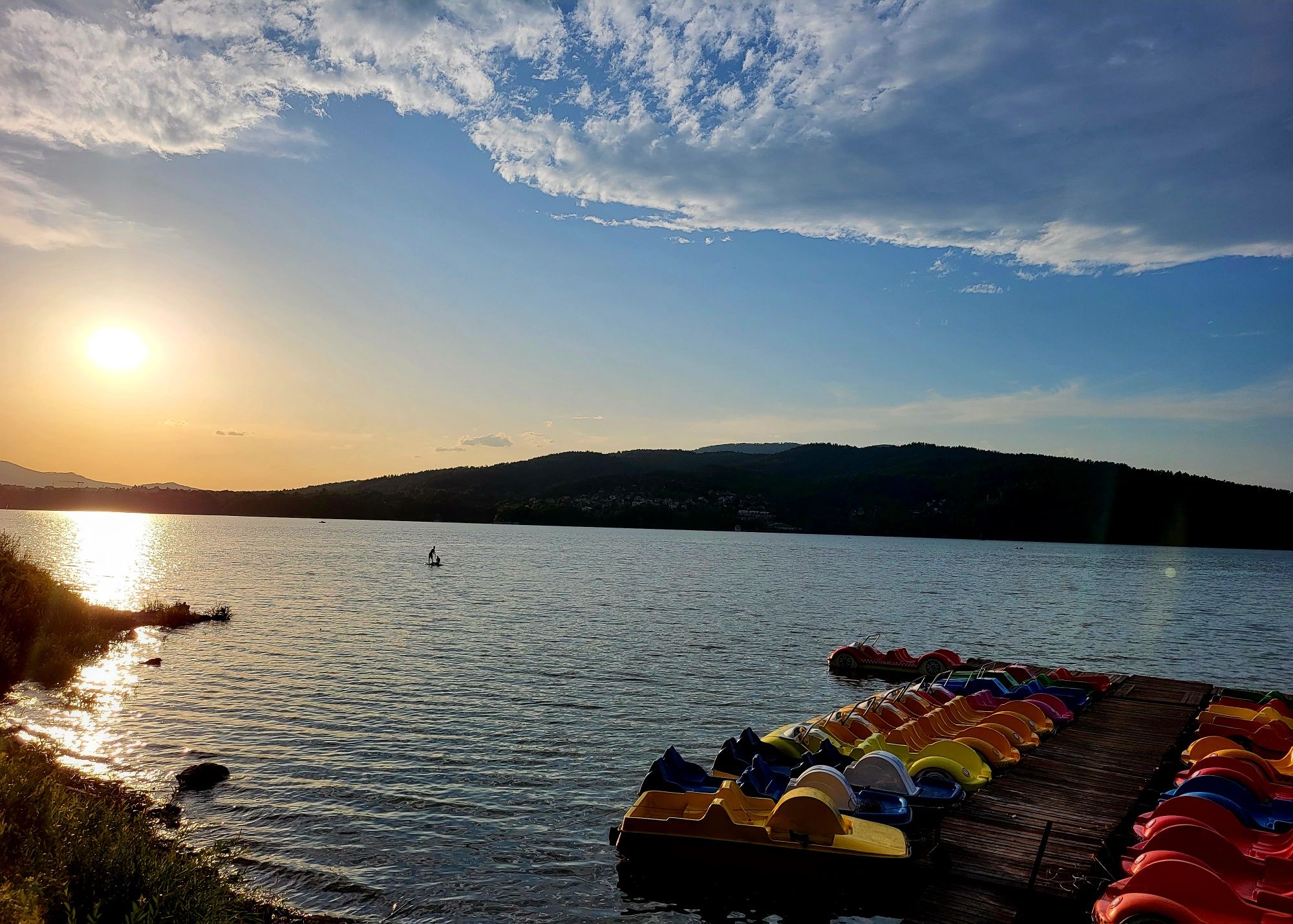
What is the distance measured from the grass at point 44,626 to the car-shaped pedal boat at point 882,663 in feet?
108

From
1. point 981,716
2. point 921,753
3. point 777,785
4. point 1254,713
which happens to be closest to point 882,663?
point 981,716

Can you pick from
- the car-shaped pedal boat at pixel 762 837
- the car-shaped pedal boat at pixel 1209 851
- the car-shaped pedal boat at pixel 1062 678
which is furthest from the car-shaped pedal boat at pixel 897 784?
the car-shaped pedal boat at pixel 1062 678

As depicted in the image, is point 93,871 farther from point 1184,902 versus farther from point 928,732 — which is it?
point 928,732

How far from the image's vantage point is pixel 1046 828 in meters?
13.2

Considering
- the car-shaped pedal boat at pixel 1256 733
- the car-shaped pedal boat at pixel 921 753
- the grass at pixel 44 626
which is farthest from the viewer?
the grass at pixel 44 626

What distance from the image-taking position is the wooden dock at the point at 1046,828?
12836 millimetres

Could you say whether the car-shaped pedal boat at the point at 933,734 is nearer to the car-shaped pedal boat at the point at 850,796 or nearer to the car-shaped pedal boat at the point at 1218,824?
the car-shaped pedal boat at the point at 850,796

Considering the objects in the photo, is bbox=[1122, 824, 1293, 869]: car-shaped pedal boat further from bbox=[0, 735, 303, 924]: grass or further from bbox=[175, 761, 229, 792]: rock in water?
bbox=[175, 761, 229, 792]: rock in water

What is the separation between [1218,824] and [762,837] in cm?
805

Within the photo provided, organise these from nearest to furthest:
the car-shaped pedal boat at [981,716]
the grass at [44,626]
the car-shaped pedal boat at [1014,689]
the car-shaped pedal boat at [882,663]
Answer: the car-shaped pedal boat at [981,716]
the car-shaped pedal boat at [1014,689]
the grass at [44,626]
the car-shaped pedal boat at [882,663]

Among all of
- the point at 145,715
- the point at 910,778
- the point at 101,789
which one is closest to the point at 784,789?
the point at 910,778

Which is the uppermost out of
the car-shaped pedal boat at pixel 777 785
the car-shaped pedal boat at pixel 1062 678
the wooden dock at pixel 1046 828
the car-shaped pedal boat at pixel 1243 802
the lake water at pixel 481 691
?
the car-shaped pedal boat at pixel 1243 802

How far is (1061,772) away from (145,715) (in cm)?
2715

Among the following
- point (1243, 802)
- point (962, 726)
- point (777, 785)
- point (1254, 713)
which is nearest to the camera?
point (1243, 802)
